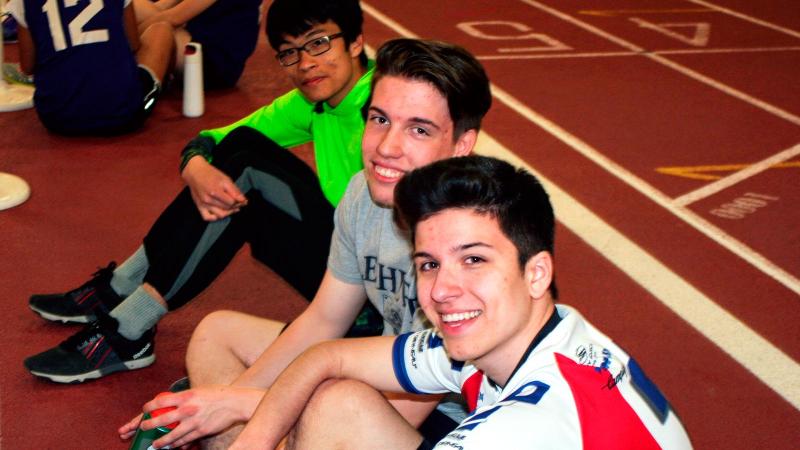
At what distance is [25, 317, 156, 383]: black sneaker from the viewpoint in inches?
143

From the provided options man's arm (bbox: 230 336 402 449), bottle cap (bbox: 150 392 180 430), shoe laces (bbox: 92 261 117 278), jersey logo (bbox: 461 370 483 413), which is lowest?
shoe laces (bbox: 92 261 117 278)

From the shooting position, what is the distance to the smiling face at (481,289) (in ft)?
7.08

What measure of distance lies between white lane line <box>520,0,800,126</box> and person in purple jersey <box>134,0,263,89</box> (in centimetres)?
318

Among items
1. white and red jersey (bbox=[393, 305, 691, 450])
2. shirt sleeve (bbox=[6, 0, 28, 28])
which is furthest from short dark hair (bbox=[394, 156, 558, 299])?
shirt sleeve (bbox=[6, 0, 28, 28])

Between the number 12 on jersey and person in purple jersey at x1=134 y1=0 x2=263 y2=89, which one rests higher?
the number 12 on jersey

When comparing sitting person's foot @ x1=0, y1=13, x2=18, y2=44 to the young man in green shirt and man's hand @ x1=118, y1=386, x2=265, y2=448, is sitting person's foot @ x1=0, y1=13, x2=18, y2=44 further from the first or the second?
man's hand @ x1=118, y1=386, x2=265, y2=448

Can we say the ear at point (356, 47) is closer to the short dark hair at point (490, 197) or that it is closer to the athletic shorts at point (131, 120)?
the short dark hair at point (490, 197)

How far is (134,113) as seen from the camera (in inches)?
238

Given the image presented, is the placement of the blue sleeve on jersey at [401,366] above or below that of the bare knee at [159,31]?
above

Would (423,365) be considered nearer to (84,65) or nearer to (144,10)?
(84,65)

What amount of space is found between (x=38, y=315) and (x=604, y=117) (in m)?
3.93

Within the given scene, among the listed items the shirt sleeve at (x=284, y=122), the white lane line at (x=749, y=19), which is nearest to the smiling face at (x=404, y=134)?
the shirt sleeve at (x=284, y=122)

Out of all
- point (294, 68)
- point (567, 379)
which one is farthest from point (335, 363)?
point (294, 68)

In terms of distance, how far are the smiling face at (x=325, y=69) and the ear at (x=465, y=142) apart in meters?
0.85
